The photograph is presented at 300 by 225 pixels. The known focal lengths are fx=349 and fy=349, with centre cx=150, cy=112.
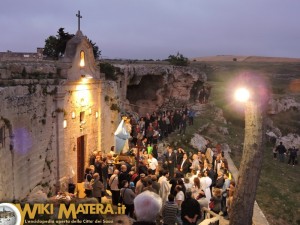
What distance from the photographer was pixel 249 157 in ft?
28.7

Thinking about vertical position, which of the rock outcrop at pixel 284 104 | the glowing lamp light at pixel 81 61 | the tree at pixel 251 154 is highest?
the glowing lamp light at pixel 81 61

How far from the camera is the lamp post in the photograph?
8609 millimetres

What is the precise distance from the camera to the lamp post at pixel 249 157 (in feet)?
28.2

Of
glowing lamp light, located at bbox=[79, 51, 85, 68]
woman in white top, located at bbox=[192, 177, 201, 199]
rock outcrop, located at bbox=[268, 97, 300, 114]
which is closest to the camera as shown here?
woman in white top, located at bbox=[192, 177, 201, 199]

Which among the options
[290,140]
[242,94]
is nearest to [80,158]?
[242,94]

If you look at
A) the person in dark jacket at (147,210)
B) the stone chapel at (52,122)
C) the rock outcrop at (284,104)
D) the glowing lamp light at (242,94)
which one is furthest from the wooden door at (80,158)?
the rock outcrop at (284,104)

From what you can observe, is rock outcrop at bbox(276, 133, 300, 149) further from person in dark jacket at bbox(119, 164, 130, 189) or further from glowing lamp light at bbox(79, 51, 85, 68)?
person in dark jacket at bbox(119, 164, 130, 189)

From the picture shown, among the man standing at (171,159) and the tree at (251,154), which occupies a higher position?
the tree at (251,154)

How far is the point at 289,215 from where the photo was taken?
1811 cm

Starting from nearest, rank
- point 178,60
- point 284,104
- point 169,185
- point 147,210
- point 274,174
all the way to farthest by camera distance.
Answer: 1. point 147,210
2. point 169,185
3. point 274,174
4. point 178,60
5. point 284,104

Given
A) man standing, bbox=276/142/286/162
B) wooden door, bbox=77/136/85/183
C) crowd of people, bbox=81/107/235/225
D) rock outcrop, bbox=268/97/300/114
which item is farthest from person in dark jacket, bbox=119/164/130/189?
rock outcrop, bbox=268/97/300/114

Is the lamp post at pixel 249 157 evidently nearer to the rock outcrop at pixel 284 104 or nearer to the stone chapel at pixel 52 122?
the stone chapel at pixel 52 122

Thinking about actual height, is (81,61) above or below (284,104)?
above

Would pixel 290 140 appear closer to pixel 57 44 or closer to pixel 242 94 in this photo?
pixel 57 44
